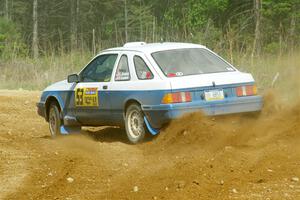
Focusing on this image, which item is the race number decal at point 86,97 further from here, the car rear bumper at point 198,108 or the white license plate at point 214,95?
the white license plate at point 214,95

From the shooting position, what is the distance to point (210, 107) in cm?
1021

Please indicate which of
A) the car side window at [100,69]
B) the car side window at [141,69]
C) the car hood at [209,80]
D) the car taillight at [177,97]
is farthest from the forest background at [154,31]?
the car taillight at [177,97]

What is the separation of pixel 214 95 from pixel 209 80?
0.22m

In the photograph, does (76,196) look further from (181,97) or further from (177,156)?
(181,97)

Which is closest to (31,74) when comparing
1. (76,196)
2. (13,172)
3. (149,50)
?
(149,50)

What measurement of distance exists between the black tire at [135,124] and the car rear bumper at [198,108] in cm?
23

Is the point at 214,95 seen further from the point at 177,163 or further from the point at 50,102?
the point at 50,102

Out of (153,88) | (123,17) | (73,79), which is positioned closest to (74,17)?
(123,17)

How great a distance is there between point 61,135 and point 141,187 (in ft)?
16.9

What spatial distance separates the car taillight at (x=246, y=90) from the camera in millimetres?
10578

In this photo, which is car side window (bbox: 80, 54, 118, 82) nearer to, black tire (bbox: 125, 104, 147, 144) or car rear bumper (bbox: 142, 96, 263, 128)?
black tire (bbox: 125, 104, 147, 144)

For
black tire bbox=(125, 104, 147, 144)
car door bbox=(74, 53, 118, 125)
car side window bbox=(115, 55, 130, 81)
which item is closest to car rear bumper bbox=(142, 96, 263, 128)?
black tire bbox=(125, 104, 147, 144)

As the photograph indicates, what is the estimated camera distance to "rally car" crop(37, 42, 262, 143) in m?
10.2

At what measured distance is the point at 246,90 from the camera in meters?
10.7
